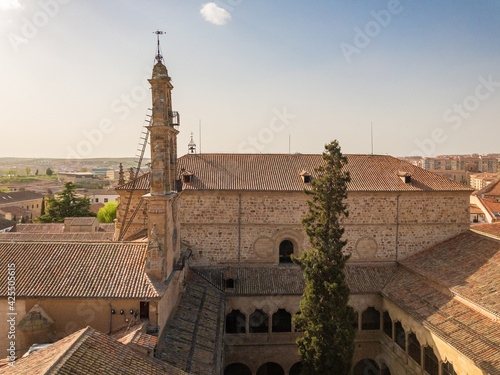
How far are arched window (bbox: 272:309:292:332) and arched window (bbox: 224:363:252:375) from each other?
2505 mm

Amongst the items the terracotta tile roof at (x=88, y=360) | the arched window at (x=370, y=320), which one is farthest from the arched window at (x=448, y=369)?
the terracotta tile roof at (x=88, y=360)

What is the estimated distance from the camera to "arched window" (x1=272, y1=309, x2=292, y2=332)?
2041cm

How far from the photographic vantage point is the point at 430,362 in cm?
1612

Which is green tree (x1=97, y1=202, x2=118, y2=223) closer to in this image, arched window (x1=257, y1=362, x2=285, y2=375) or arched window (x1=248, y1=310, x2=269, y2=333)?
arched window (x1=248, y1=310, x2=269, y2=333)

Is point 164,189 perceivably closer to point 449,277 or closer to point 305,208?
point 305,208

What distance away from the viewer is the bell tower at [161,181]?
46.7 feet

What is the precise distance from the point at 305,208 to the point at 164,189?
894cm

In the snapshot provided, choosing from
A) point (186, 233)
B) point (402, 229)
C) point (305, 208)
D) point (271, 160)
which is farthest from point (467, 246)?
point (186, 233)

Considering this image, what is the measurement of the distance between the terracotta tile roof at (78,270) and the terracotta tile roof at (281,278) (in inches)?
258

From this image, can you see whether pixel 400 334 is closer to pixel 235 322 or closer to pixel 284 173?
pixel 235 322

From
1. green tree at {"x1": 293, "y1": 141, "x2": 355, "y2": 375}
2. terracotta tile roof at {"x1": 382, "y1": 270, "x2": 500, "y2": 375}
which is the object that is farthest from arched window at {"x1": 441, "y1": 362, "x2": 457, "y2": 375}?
green tree at {"x1": 293, "y1": 141, "x2": 355, "y2": 375}

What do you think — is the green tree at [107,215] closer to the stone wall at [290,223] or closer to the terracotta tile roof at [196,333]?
the stone wall at [290,223]

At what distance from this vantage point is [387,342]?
64.5 ft

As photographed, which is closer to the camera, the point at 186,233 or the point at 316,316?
the point at 316,316
